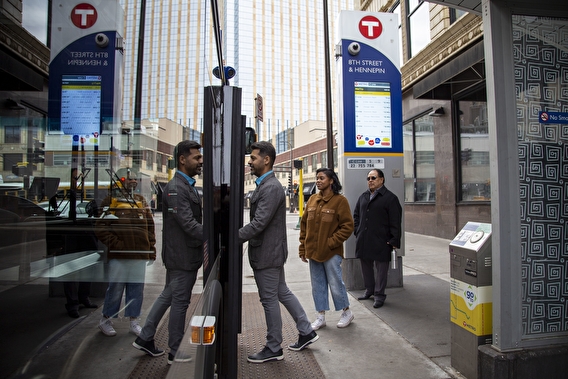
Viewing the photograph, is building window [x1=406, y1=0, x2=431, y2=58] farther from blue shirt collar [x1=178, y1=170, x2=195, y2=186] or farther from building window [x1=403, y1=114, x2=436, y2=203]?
blue shirt collar [x1=178, y1=170, x2=195, y2=186]

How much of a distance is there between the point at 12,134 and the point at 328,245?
3.86m

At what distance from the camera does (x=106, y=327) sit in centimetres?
75

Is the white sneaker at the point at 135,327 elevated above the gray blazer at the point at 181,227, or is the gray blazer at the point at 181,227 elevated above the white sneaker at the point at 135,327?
the gray blazer at the point at 181,227

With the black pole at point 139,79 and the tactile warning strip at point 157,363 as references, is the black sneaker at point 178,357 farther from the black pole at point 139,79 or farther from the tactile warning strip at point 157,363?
the black pole at point 139,79

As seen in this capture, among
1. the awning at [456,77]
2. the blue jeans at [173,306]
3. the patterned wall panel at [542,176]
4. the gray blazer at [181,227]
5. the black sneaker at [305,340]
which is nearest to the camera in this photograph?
the blue jeans at [173,306]

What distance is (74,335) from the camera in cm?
69

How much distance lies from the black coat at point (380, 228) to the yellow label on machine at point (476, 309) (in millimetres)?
1880

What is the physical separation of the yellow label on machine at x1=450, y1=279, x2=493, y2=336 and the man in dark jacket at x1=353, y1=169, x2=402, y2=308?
1820 mm

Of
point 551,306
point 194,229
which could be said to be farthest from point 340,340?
point 194,229

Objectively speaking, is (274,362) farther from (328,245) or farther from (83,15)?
Answer: (83,15)

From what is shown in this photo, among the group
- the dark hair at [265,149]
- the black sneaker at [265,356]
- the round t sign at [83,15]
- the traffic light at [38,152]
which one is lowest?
the black sneaker at [265,356]

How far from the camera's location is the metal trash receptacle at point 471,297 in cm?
294

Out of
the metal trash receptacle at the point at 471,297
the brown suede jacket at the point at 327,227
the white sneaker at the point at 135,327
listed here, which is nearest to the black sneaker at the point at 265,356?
the brown suede jacket at the point at 327,227

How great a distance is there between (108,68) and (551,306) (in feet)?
10.9
